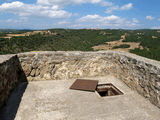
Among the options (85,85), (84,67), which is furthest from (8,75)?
(84,67)

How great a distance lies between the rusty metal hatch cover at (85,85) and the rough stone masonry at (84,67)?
14.3 inches

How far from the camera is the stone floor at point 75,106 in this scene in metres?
2.26

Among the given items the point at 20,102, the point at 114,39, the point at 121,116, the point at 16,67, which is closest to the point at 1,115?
the point at 20,102

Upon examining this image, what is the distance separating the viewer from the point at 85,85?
11.4ft

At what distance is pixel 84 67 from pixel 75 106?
166 cm

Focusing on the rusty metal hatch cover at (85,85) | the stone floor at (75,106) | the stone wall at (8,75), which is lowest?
the stone floor at (75,106)

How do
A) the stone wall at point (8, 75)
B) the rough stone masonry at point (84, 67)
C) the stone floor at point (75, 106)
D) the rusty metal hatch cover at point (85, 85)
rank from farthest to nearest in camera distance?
the rusty metal hatch cover at point (85, 85)
the rough stone masonry at point (84, 67)
the stone wall at point (8, 75)
the stone floor at point (75, 106)

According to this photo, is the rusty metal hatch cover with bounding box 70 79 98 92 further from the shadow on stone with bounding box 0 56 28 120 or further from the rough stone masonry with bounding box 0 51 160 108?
the shadow on stone with bounding box 0 56 28 120

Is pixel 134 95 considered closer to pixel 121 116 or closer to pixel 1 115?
pixel 121 116

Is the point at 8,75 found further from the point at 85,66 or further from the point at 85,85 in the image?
the point at 85,66

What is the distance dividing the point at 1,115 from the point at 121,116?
1.93 meters

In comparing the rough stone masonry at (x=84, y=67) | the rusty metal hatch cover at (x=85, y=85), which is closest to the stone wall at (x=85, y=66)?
the rough stone masonry at (x=84, y=67)

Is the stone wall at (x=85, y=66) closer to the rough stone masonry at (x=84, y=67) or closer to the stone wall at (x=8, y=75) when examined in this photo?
the rough stone masonry at (x=84, y=67)

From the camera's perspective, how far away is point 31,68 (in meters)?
3.73
